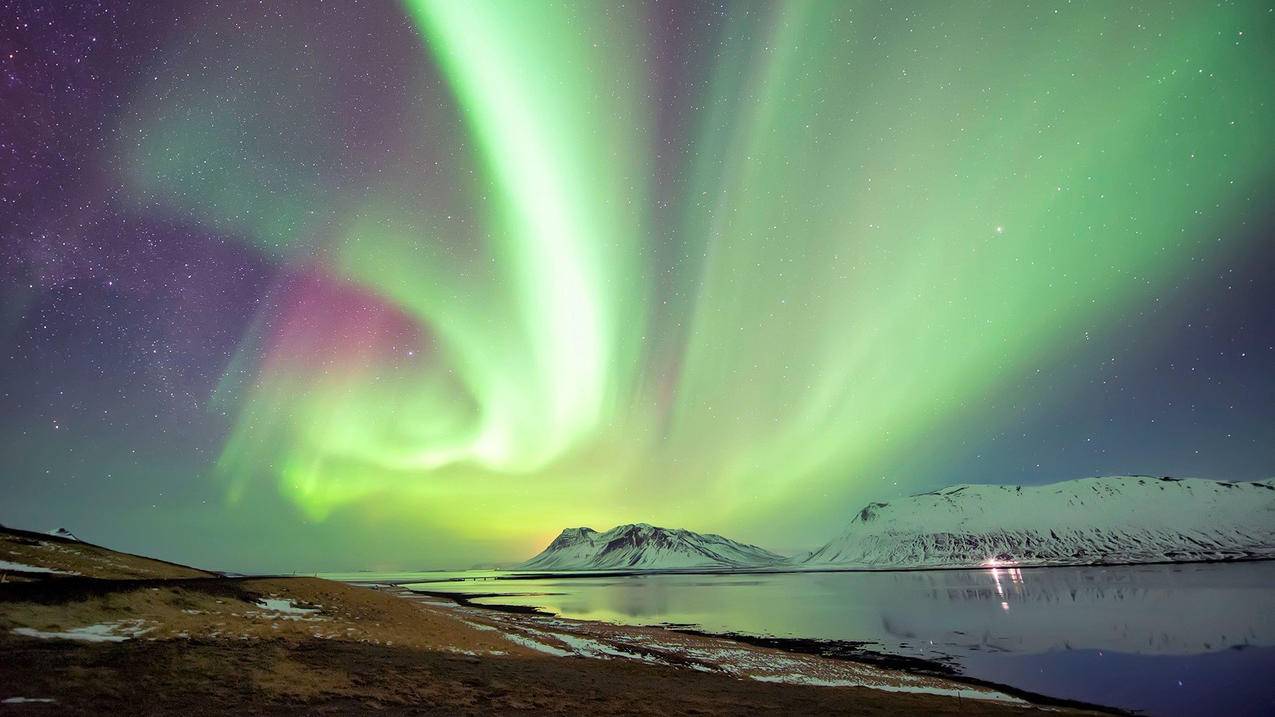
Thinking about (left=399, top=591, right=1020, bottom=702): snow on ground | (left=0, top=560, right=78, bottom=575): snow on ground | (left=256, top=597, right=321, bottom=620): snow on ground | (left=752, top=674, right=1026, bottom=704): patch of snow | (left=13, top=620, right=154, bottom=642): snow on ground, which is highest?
(left=0, top=560, right=78, bottom=575): snow on ground

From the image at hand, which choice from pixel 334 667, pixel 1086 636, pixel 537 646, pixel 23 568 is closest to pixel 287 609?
pixel 334 667

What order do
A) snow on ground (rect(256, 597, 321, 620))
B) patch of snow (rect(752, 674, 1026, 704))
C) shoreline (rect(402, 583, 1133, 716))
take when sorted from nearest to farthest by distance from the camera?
shoreline (rect(402, 583, 1133, 716)) < patch of snow (rect(752, 674, 1026, 704)) < snow on ground (rect(256, 597, 321, 620))

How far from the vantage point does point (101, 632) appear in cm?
2186

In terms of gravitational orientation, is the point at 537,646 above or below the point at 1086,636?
below

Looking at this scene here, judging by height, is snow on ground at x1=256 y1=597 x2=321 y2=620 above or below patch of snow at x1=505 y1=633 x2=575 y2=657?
above

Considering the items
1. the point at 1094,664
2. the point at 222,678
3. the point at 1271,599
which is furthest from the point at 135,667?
the point at 1271,599

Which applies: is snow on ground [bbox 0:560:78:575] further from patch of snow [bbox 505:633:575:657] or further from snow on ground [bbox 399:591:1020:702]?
patch of snow [bbox 505:633:575:657]

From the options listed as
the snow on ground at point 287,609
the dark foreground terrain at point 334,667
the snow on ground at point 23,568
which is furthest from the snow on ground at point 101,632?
the snow on ground at point 23,568

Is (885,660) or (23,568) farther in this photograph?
(885,660)

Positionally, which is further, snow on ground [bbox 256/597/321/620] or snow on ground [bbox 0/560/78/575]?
snow on ground [bbox 0/560/78/575]

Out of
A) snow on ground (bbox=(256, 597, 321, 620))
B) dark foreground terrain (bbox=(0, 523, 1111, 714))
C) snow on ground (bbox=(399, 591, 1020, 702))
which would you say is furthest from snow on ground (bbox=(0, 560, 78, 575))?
snow on ground (bbox=(399, 591, 1020, 702))

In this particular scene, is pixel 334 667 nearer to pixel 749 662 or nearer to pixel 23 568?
pixel 749 662

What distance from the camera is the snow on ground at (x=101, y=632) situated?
2042 cm

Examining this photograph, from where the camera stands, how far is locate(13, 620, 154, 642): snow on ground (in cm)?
2042
